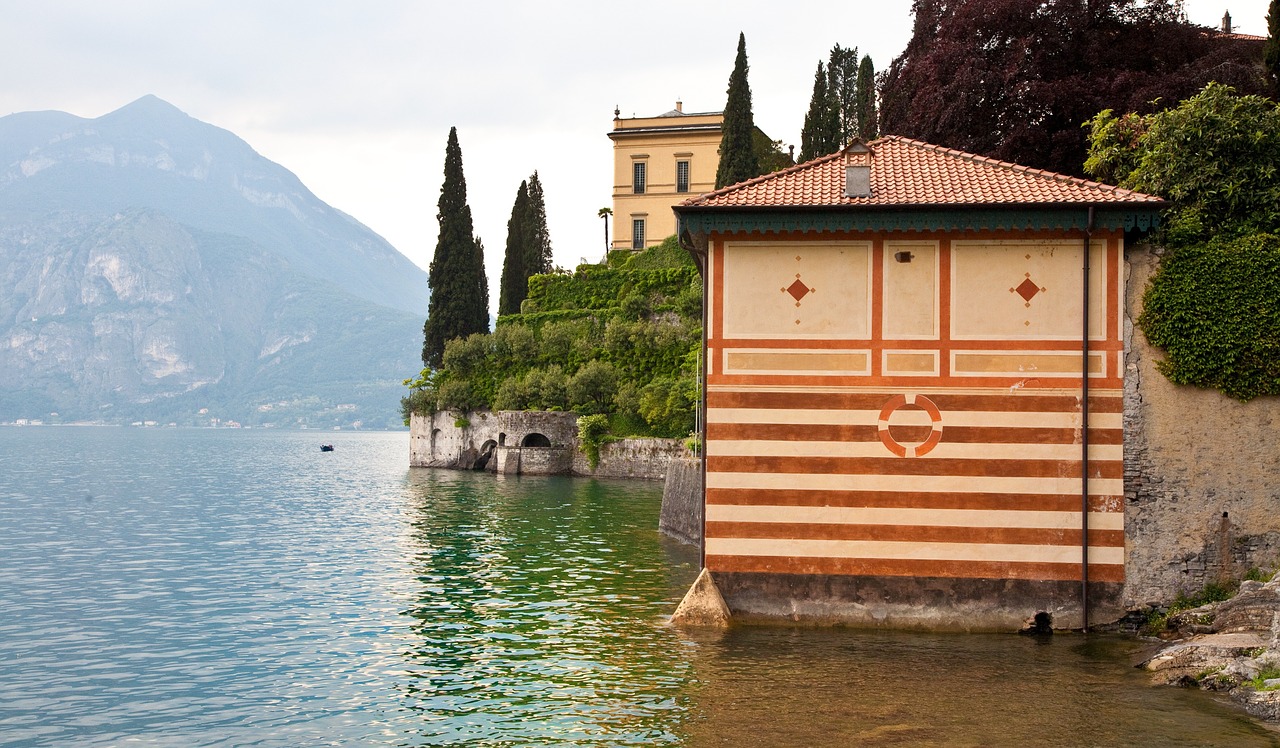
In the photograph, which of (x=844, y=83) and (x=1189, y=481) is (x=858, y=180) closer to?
(x=1189, y=481)

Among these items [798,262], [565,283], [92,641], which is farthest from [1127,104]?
[565,283]

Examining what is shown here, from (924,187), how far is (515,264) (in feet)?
213

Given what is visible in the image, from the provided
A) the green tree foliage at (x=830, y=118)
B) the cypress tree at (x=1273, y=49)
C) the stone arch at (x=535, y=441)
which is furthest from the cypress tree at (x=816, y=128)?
the cypress tree at (x=1273, y=49)

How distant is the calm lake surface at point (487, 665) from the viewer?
42.8 ft

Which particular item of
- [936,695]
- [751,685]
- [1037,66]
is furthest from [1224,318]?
[1037,66]

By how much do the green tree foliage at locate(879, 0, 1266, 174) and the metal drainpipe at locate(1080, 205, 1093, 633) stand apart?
53.9ft

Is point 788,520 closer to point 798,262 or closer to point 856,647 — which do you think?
point 856,647

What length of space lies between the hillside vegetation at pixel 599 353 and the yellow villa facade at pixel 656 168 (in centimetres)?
276

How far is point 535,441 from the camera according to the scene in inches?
2530

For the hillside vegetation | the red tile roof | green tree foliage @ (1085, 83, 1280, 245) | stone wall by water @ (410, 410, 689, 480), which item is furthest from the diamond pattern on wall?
the hillside vegetation

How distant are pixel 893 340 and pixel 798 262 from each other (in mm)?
1835

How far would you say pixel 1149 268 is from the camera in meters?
17.1

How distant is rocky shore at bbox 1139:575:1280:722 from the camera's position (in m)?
13.6

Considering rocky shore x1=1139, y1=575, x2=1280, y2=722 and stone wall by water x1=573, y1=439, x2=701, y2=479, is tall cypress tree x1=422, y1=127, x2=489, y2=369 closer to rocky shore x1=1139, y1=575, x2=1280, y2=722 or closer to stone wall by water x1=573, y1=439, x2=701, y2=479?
stone wall by water x1=573, y1=439, x2=701, y2=479
